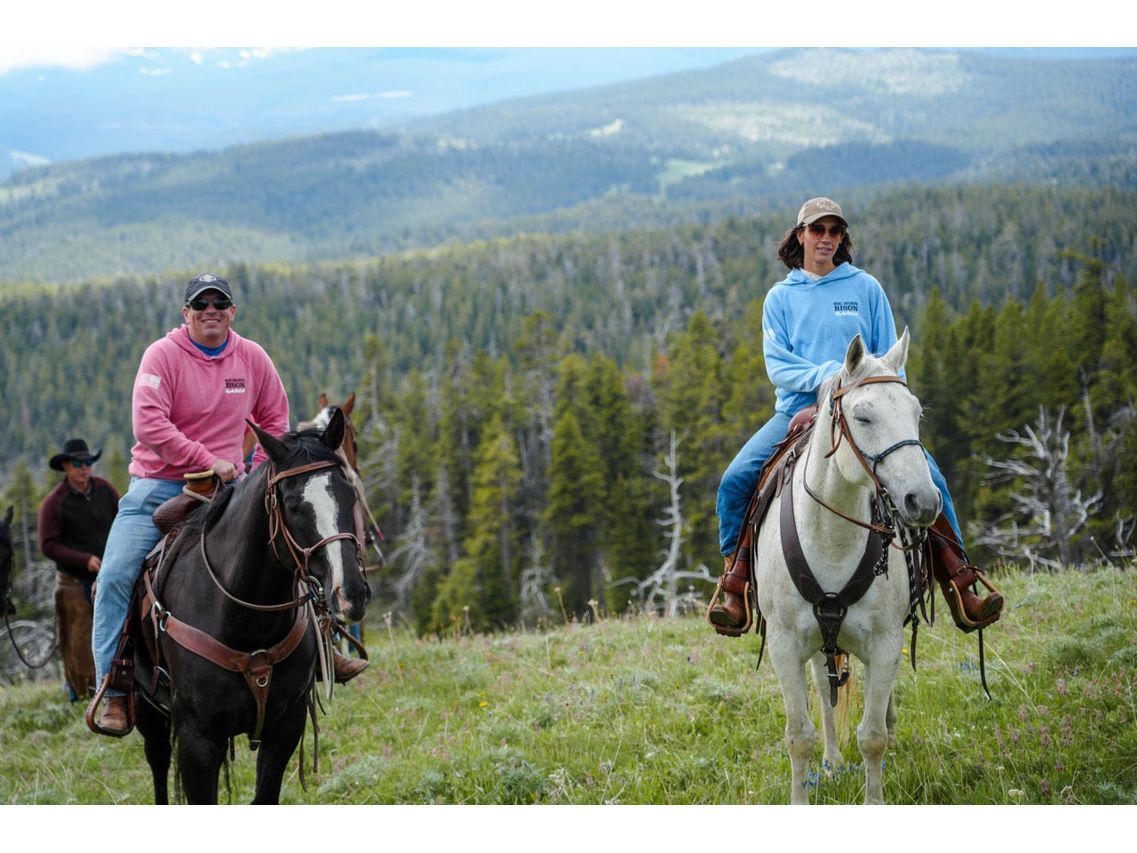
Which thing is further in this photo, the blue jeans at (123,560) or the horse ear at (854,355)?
the blue jeans at (123,560)

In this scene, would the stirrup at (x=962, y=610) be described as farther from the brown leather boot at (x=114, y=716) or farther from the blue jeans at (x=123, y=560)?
the brown leather boot at (x=114, y=716)

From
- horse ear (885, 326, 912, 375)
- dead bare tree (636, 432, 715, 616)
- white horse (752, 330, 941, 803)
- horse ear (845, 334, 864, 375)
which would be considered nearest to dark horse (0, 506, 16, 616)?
white horse (752, 330, 941, 803)

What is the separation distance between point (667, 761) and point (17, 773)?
6144 mm

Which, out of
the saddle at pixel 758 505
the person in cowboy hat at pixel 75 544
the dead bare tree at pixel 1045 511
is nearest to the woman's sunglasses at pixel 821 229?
the saddle at pixel 758 505

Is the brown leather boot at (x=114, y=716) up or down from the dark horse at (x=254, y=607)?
down

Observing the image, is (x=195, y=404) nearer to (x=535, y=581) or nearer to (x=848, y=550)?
(x=848, y=550)

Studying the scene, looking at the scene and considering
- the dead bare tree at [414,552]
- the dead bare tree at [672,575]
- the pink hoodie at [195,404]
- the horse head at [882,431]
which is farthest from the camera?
the dead bare tree at [414,552]

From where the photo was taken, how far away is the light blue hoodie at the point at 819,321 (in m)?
5.93

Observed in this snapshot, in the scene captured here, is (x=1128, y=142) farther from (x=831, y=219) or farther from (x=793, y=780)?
(x=793, y=780)

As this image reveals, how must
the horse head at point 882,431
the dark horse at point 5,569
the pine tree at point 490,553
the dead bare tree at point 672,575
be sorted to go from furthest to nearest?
the pine tree at point 490,553 → the dead bare tree at point 672,575 → the dark horse at point 5,569 → the horse head at point 882,431

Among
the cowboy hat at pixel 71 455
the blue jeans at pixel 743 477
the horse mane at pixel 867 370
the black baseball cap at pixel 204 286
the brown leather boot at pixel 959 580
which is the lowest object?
the cowboy hat at pixel 71 455

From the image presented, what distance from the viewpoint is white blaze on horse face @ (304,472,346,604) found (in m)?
4.46

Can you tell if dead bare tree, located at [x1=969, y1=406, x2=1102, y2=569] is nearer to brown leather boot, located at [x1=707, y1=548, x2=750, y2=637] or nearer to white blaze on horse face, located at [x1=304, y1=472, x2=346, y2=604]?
brown leather boot, located at [x1=707, y1=548, x2=750, y2=637]

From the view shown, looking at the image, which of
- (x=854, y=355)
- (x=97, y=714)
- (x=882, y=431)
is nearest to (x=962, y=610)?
(x=882, y=431)
